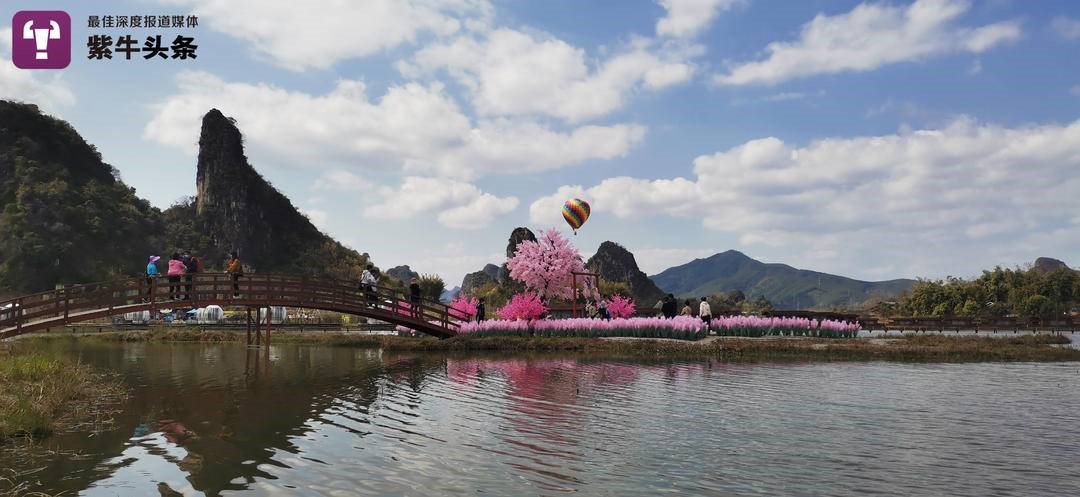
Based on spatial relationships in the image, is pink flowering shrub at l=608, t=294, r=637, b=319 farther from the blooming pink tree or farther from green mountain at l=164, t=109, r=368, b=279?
green mountain at l=164, t=109, r=368, b=279

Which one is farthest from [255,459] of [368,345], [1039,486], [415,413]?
[368,345]

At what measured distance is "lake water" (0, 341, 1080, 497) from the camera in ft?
25.4

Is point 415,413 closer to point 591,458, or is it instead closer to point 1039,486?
point 591,458

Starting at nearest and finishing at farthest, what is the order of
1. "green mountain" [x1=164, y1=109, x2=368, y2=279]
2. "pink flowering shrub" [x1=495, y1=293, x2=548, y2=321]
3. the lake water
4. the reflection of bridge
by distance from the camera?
the lake water → the reflection of bridge → "pink flowering shrub" [x1=495, y1=293, x2=548, y2=321] → "green mountain" [x1=164, y1=109, x2=368, y2=279]

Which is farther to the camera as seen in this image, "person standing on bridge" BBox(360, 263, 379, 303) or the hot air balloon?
the hot air balloon

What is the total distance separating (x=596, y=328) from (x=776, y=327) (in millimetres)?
7705

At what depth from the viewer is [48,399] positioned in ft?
39.2

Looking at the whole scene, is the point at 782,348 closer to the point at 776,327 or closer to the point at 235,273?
the point at 776,327

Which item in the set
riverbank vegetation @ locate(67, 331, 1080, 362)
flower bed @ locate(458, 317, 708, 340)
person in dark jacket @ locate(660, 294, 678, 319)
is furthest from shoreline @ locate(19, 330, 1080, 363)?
person in dark jacket @ locate(660, 294, 678, 319)

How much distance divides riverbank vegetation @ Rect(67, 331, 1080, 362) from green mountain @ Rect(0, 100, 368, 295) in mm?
72005

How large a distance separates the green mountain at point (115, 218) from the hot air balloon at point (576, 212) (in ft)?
196

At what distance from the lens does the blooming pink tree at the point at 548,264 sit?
37156mm

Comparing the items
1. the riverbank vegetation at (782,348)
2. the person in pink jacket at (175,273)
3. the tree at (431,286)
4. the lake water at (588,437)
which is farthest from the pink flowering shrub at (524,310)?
the tree at (431,286)

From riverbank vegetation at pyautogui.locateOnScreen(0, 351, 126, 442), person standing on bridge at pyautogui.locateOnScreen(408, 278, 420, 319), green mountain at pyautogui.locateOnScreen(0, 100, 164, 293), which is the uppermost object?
green mountain at pyautogui.locateOnScreen(0, 100, 164, 293)
